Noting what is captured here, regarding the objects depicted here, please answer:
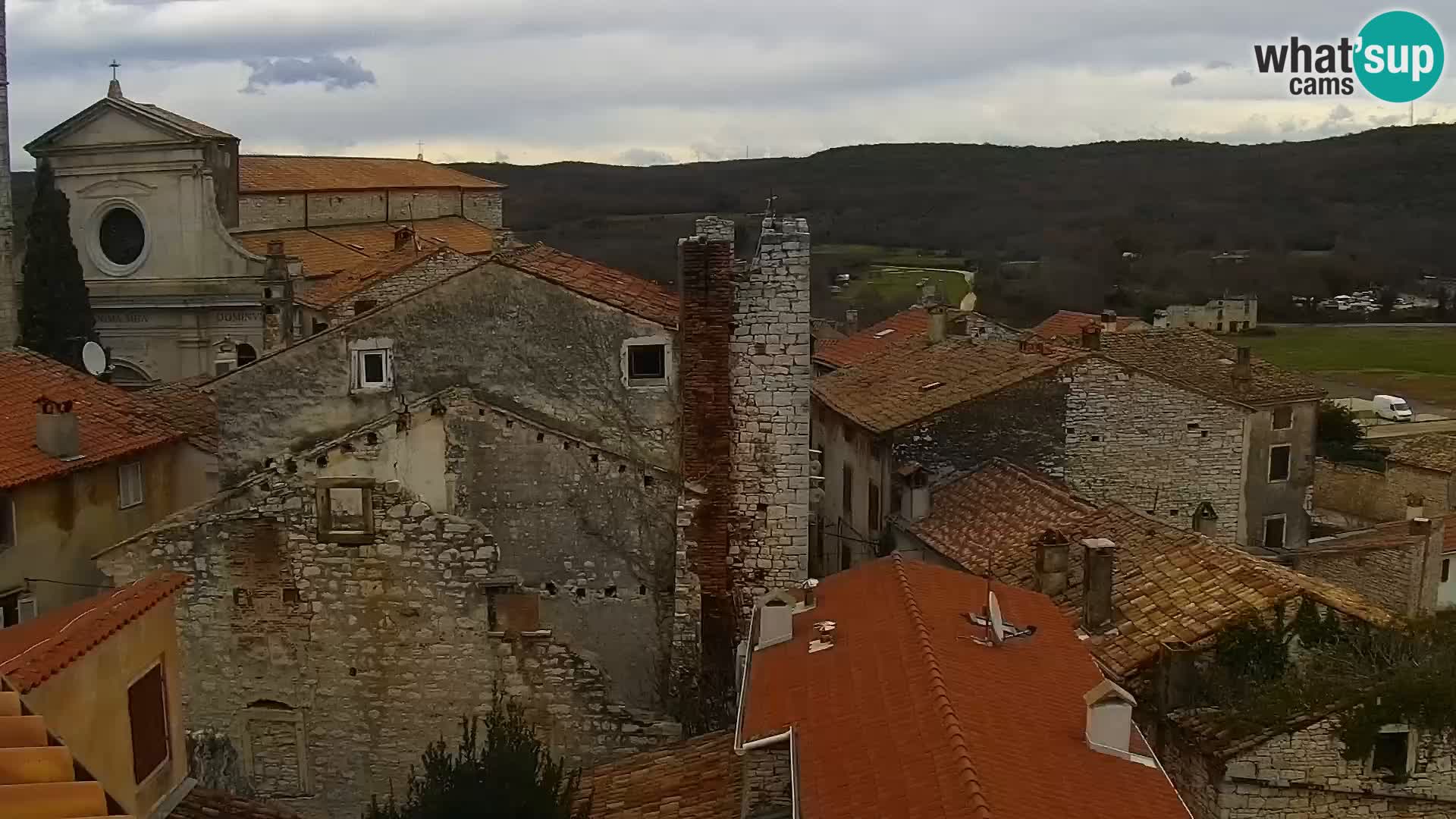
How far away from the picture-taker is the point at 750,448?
636 inches

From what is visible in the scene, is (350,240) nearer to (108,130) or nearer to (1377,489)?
(108,130)

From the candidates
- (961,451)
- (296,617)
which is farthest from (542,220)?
(296,617)

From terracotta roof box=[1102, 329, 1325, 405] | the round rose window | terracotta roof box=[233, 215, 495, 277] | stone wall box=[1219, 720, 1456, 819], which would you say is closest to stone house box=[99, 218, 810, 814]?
stone wall box=[1219, 720, 1456, 819]

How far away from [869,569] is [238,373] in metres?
9.09

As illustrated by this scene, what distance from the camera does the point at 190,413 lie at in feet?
77.7

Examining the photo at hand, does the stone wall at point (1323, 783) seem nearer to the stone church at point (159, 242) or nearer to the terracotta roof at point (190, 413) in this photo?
the terracotta roof at point (190, 413)

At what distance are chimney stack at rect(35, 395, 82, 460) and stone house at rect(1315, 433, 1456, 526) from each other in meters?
32.1

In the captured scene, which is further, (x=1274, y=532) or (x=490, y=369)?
(x=1274, y=532)

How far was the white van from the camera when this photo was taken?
5881 cm

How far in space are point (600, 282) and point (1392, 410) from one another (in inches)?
2077

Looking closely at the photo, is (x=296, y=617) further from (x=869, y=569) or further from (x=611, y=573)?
(x=869, y=569)

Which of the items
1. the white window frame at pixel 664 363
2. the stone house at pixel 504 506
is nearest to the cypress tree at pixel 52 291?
the stone house at pixel 504 506

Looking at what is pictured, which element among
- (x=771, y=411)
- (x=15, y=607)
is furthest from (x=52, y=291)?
(x=771, y=411)

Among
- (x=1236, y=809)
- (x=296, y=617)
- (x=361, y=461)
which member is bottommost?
(x=1236, y=809)
